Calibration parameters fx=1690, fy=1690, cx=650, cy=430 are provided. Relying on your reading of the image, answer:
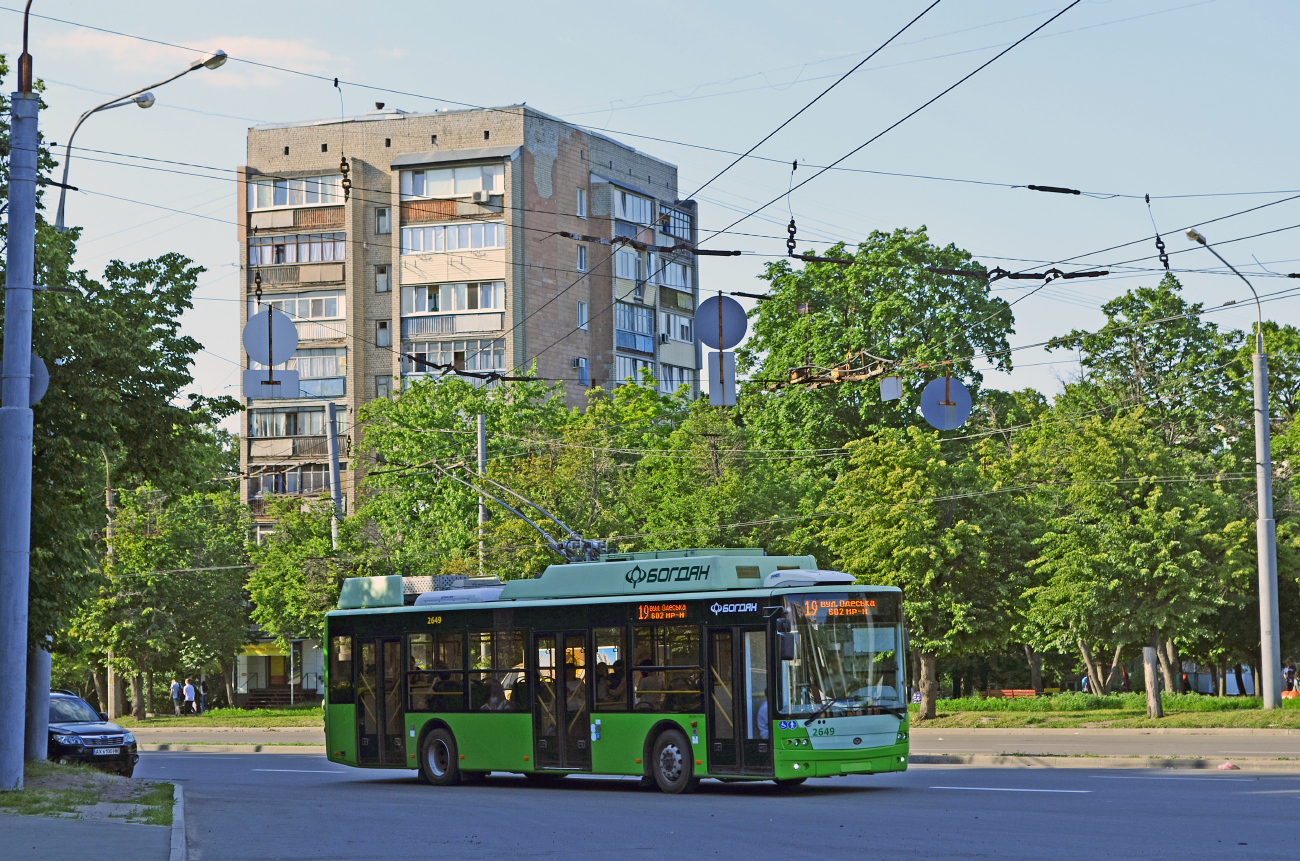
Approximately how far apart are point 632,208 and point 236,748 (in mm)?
41908

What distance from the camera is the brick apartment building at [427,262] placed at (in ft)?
231

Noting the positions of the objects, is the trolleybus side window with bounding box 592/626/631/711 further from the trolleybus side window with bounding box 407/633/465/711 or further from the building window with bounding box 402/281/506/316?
the building window with bounding box 402/281/506/316

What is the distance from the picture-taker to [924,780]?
71.7 ft

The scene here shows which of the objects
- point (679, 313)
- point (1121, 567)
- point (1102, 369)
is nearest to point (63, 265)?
point (1121, 567)

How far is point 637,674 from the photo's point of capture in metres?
20.6

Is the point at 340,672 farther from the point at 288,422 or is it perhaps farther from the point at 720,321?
the point at 288,422

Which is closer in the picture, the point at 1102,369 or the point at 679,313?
the point at 1102,369

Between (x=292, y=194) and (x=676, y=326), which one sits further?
(x=676, y=326)

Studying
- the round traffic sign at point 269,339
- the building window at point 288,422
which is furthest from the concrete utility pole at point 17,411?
the building window at point 288,422

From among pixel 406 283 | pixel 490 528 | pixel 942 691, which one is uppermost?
pixel 406 283

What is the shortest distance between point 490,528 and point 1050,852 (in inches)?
1329

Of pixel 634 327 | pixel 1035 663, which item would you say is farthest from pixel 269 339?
pixel 634 327

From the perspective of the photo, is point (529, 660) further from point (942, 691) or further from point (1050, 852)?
point (942, 691)

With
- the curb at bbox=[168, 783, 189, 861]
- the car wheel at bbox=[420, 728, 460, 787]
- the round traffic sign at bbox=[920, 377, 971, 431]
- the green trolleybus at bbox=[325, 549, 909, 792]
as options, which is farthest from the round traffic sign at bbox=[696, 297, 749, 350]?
the curb at bbox=[168, 783, 189, 861]
